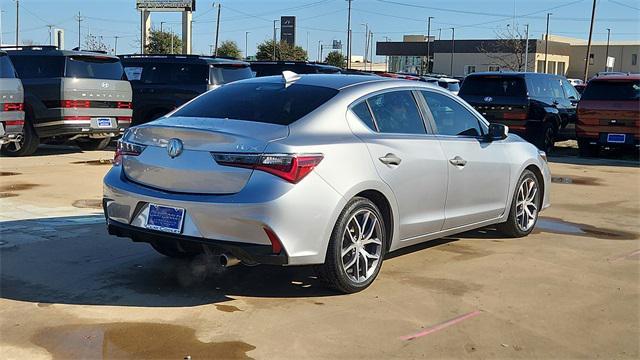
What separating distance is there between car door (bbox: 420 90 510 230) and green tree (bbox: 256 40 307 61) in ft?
202

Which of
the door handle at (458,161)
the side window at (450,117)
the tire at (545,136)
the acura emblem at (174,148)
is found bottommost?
the tire at (545,136)

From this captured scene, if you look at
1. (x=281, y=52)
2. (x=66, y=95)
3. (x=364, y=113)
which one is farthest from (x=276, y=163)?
(x=281, y=52)

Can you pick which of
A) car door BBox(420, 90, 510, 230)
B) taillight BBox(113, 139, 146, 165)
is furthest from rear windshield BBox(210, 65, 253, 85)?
taillight BBox(113, 139, 146, 165)

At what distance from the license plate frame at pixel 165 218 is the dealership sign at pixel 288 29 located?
73.8m

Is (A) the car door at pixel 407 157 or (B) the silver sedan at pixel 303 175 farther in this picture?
(A) the car door at pixel 407 157

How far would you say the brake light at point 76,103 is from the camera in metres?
12.5

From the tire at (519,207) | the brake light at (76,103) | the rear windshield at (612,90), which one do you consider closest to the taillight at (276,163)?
the tire at (519,207)

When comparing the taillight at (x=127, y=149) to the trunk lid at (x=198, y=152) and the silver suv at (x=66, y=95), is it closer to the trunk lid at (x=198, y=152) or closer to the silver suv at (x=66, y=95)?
the trunk lid at (x=198, y=152)

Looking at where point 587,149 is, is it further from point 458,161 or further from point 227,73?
point 458,161

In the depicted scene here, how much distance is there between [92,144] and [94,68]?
207 cm

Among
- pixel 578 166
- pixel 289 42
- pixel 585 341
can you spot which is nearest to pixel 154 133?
pixel 585 341

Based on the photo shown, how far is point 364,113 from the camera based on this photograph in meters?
5.25

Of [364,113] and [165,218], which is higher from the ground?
[364,113]

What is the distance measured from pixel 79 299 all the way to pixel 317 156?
76.0 inches
